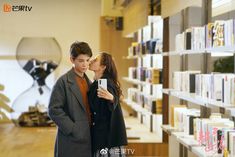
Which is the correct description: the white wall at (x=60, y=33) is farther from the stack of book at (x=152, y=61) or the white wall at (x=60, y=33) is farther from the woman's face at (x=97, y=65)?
the woman's face at (x=97, y=65)

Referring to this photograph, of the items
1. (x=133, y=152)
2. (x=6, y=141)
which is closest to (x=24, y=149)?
(x=6, y=141)

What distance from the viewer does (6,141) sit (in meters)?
7.67

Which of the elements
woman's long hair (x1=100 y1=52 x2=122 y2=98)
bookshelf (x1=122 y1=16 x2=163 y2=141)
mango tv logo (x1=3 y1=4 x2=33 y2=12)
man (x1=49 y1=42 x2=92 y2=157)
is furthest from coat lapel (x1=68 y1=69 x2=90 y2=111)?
bookshelf (x1=122 y1=16 x2=163 y2=141)

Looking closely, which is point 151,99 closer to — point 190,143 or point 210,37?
point 190,143

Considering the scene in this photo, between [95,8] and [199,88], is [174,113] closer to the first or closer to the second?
[199,88]

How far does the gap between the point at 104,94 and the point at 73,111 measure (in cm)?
25

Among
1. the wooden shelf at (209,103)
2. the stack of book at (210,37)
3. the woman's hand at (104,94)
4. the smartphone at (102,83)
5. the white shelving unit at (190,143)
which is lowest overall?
the white shelving unit at (190,143)

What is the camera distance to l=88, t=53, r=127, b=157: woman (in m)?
3.26

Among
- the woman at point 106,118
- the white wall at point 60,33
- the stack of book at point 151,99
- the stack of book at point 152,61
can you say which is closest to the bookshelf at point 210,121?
the woman at point 106,118

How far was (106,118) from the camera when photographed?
10.8 ft

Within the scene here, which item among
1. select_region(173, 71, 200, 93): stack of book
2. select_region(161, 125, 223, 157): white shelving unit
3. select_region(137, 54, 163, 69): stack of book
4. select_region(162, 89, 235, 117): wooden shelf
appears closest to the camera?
select_region(162, 89, 235, 117): wooden shelf

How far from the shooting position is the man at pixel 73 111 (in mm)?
3180

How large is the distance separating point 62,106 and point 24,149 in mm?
3988

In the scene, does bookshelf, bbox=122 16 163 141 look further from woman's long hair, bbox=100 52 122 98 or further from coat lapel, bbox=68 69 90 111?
coat lapel, bbox=68 69 90 111
